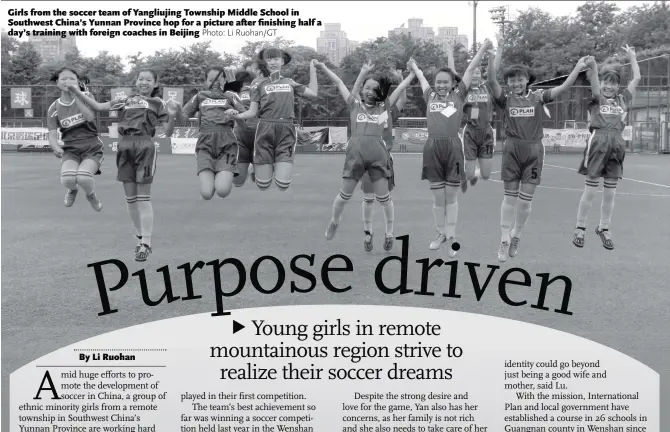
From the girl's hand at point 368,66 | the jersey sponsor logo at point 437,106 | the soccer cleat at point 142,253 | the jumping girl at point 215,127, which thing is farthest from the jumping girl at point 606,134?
the soccer cleat at point 142,253

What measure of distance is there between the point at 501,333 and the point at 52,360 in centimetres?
366

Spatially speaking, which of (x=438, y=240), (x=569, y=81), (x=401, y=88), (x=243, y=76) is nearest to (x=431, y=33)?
(x=401, y=88)

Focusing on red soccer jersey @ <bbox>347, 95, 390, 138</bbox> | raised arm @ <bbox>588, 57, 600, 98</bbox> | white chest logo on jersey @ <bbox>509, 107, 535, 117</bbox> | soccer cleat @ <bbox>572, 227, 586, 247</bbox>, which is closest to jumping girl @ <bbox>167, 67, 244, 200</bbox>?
red soccer jersey @ <bbox>347, 95, 390, 138</bbox>

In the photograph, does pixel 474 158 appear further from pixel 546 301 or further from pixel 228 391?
pixel 228 391

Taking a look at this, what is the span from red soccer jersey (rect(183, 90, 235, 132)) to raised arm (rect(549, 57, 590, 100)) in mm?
2910

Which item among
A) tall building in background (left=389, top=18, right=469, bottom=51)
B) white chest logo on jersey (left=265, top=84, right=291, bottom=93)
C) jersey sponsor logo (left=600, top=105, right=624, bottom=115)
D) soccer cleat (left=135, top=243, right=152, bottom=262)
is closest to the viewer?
white chest logo on jersey (left=265, top=84, right=291, bottom=93)

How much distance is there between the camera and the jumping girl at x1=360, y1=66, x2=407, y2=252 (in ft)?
22.0

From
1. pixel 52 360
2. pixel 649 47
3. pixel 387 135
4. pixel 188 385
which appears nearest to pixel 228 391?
pixel 188 385

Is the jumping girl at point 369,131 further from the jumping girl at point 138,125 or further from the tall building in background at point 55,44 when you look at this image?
the tall building in background at point 55,44

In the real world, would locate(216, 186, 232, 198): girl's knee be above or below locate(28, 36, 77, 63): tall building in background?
below

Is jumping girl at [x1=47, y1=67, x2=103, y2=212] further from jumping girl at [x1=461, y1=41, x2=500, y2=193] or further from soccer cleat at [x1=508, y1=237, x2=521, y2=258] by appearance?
soccer cleat at [x1=508, y1=237, x2=521, y2=258]

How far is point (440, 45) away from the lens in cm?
689

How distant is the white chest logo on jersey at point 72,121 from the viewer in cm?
661

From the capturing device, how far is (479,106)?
281 inches
